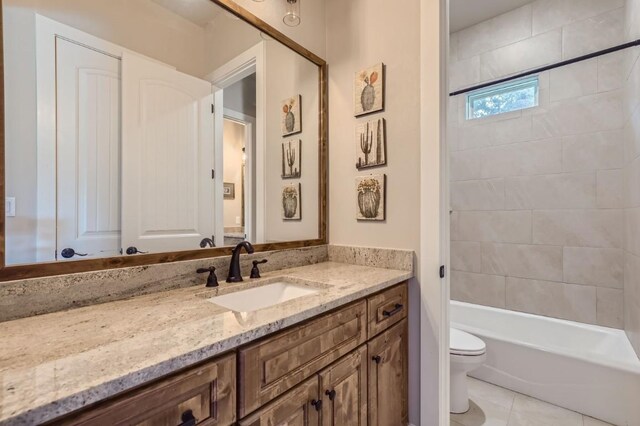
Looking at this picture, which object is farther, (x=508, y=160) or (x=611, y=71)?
(x=508, y=160)

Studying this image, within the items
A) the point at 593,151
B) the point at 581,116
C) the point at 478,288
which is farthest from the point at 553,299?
the point at 581,116

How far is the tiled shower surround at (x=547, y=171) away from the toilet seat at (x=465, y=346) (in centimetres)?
95

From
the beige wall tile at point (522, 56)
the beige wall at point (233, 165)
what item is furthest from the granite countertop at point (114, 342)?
the beige wall tile at point (522, 56)

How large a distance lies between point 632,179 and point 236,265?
2.39 metres

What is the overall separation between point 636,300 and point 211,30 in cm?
272

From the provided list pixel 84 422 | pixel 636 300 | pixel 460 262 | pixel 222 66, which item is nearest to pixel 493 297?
pixel 460 262

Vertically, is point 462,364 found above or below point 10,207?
below

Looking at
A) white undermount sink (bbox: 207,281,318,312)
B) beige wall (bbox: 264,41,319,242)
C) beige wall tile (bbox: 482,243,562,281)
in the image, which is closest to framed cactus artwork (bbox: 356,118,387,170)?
beige wall (bbox: 264,41,319,242)

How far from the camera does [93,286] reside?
3.14 feet

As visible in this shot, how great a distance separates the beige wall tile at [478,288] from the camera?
2.69 metres

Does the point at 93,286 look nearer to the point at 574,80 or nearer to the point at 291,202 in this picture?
the point at 291,202

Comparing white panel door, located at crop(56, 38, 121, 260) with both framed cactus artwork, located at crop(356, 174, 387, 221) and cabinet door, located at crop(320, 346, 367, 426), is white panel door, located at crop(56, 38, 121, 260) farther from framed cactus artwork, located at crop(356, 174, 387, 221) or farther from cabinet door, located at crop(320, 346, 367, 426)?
framed cactus artwork, located at crop(356, 174, 387, 221)

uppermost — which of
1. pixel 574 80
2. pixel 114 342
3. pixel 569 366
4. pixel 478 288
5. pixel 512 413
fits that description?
pixel 574 80

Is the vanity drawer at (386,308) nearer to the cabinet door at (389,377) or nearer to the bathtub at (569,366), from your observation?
the cabinet door at (389,377)
